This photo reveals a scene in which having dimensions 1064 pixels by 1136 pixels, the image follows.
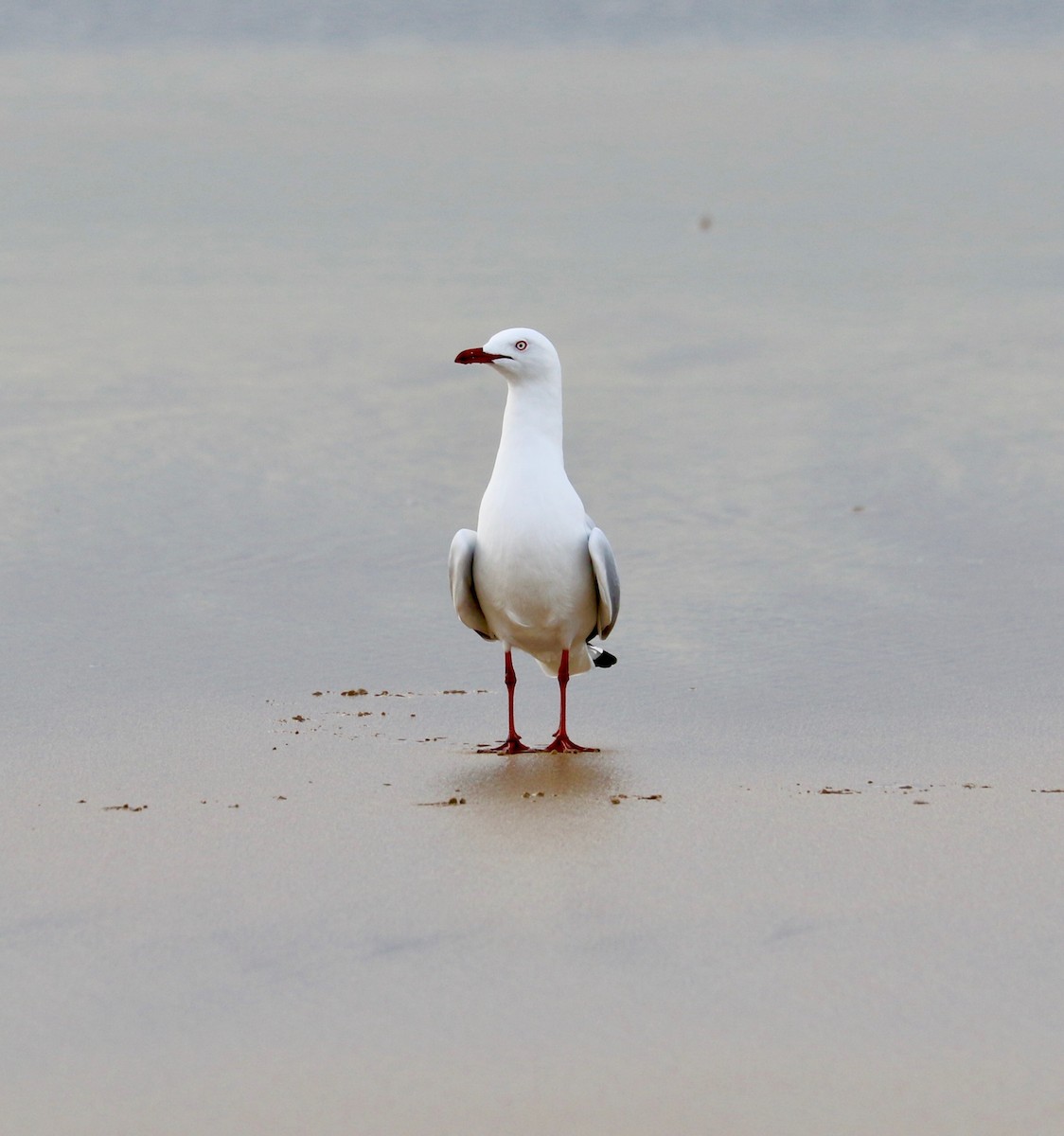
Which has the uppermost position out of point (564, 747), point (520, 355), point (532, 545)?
point (520, 355)

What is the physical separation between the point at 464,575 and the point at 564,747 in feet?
2.27

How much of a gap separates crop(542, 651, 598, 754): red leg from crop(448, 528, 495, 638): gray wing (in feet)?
1.12

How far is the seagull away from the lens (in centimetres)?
649

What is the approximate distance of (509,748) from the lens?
20.6 ft

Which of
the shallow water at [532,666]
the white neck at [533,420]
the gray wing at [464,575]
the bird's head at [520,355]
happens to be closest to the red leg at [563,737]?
the shallow water at [532,666]

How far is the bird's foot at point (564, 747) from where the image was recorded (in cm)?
629

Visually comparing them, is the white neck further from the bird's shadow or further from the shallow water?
the bird's shadow

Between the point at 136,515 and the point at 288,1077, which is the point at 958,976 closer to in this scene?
the point at 288,1077

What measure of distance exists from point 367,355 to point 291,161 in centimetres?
546

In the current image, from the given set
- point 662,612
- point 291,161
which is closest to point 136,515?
point 662,612

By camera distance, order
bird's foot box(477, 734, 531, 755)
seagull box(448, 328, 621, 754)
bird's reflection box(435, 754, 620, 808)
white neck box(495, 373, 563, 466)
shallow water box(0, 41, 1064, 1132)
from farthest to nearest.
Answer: white neck box(495, 373, 563, 466), seagull box(448, 328, 621, 754), bird's foot box(477, 734, 531, 755), bird's reflection box(435, 754, 620, 808), shallow water box(0, 41, 1064, 1132)

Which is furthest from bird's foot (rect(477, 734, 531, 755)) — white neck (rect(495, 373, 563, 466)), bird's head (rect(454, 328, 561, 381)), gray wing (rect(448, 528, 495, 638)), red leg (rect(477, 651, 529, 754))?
bird's head (rect(454, 328, 561, 381))

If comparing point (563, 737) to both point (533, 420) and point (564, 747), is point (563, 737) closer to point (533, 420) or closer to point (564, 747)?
point (564, 747)

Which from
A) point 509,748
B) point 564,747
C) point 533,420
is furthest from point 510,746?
point 533,420
